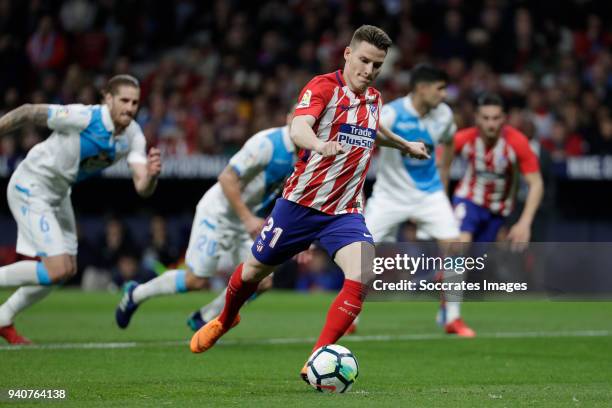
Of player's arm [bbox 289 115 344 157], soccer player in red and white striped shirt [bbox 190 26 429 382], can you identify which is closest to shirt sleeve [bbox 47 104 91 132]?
soccer player in red and white striped shirt [bbox 190 26 429 382]

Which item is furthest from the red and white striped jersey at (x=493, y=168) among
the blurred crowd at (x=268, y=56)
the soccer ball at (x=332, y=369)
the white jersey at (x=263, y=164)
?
the blurred crowd at (x=268, y=56)

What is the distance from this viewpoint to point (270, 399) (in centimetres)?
648

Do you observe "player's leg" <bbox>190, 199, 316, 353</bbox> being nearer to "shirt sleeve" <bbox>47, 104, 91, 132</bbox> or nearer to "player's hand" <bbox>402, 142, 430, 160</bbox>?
"player's hand" <bbox>402, 142, 430, 160</bbox>

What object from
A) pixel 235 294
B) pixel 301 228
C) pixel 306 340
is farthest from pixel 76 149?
pixel 301 228

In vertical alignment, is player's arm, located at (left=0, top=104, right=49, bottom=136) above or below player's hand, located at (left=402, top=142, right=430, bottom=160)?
above

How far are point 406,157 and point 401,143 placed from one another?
145 inches

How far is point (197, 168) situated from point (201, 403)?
1362 centimetres

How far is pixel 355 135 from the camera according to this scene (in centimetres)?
732

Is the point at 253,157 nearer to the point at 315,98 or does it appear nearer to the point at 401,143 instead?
the point at 401,143

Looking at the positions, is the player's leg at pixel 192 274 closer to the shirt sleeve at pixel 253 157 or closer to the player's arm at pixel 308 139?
the shirt sleeve at pixel 253 157

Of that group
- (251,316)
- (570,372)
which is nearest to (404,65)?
(251,316)

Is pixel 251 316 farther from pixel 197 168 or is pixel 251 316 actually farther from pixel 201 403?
pixel 201 403

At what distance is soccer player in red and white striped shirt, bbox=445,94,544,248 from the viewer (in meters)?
11.9

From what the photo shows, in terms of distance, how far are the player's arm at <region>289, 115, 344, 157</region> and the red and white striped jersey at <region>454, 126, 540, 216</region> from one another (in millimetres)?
5479
